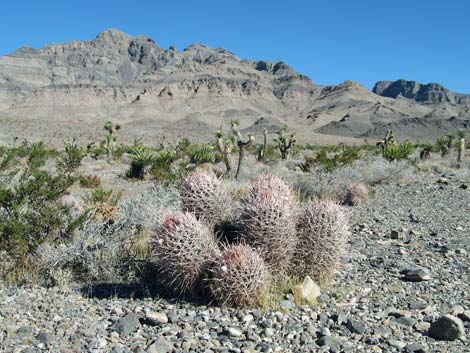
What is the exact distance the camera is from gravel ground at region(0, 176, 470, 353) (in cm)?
413

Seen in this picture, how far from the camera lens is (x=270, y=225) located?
5.09 m

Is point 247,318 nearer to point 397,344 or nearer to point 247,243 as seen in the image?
point 247,243

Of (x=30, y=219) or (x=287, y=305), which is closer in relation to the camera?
(x=287, y=305)

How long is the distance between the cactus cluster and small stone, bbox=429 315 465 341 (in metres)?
1.27

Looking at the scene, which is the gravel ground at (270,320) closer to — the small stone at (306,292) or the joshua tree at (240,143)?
the small stone at (306,292)

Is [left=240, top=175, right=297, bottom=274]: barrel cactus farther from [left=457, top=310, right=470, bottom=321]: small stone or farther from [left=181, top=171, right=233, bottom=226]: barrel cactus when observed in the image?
[left=457, top=310, right=470, bottom=321]: small stone

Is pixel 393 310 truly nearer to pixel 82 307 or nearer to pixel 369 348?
pixel 369 348

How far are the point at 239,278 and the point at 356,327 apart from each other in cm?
115

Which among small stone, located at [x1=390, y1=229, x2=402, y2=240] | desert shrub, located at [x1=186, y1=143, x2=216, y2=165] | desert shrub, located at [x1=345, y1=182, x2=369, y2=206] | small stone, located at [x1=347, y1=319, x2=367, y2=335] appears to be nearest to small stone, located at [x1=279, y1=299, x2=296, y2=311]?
small stone, located at [x1=347, y1=319, x2=367, y2=335]

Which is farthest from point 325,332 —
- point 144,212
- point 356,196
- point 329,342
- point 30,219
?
point 356,196

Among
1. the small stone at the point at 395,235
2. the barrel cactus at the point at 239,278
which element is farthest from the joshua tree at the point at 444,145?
the barrel cactus at the point at 239,278

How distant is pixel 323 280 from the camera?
218 inches

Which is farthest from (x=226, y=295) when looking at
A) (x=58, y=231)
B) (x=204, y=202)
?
(x=58, y=231)

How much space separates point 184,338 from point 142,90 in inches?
6039
